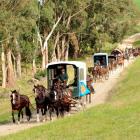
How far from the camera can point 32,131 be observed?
1792 cm

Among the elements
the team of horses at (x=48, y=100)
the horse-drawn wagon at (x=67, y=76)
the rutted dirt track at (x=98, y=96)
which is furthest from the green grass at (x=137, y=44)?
the team of horses at (x=48, y=100)

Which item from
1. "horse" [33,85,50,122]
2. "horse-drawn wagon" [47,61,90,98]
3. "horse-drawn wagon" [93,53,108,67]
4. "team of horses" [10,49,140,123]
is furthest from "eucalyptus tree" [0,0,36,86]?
"horse" [33,85,50,122]

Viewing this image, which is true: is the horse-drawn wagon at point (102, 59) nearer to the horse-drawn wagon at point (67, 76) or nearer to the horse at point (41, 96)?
the horse-drawn wagon at point (67, 76)

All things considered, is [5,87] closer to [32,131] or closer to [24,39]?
[24,39]

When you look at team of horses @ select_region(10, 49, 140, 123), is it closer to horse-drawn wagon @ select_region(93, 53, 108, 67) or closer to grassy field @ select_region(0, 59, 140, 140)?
grassy field @ select_region(0, 59, 140, 140)

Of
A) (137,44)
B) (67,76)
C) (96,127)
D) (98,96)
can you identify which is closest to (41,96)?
(67,76)

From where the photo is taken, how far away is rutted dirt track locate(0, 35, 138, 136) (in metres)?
21.4

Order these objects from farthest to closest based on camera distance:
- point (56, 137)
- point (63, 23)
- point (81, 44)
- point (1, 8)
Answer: point (81, 44)
point (63, 23)
point (1, 8)
point (56, 137)

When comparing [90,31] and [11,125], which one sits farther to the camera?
[90,31]

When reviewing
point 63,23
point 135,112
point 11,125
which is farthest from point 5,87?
point 135,112

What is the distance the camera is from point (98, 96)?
34.5 m

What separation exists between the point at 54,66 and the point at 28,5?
60.7ft

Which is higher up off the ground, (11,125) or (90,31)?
(90,31)

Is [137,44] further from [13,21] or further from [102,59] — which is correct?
[13,21]
